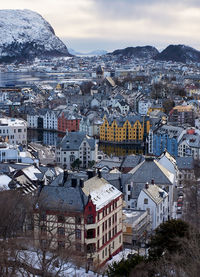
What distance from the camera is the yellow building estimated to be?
3791 cm

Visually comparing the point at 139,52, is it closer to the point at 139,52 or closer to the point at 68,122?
the point at 139,52

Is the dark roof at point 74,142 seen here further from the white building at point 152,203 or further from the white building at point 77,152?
the white building at point 152,203

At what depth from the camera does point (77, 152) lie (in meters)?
27.2

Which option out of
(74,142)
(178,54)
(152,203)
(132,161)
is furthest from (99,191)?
(178,54)

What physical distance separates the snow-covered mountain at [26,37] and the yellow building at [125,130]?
391 ft

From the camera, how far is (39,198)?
539 inches

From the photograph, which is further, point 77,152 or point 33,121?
point 33,121

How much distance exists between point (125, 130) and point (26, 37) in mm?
128806

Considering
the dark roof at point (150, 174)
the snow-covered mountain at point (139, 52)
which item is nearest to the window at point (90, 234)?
the dark roof at point (150, 174)

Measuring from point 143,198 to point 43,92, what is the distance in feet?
179

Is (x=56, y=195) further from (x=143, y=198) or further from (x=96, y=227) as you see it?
(x=143, y=198)

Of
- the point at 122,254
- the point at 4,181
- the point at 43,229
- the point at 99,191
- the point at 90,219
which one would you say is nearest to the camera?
the point at 43,229

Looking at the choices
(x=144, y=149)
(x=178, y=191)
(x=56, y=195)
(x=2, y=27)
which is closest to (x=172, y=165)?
(x=178, y=191)

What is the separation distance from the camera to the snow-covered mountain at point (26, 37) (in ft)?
513
